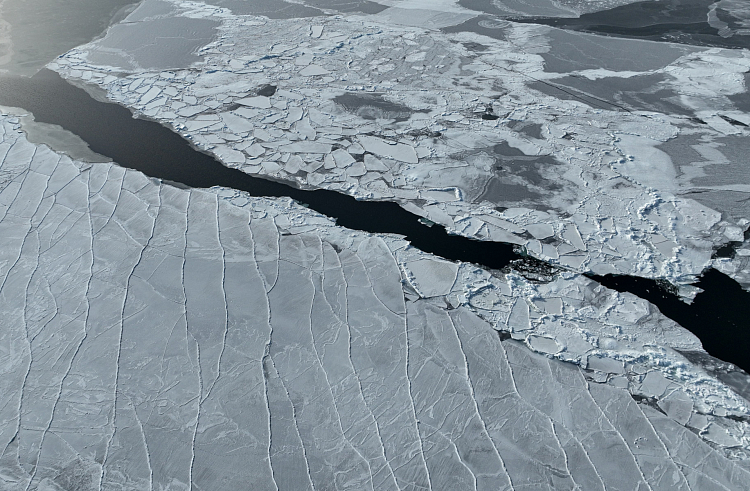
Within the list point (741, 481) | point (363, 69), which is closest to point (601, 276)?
point (741, 481)

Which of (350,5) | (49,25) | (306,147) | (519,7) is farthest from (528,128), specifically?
(49,25)

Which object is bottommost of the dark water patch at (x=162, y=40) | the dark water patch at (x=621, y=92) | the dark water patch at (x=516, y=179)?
the dark water patch at (x=516, y=179)

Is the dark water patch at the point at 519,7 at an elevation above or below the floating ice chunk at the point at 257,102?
above

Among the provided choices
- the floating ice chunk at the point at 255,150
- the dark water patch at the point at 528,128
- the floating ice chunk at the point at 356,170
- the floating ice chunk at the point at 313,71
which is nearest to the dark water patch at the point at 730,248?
the dark water patch at the point at 528,128

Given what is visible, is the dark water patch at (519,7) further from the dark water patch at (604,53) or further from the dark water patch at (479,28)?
the dark water patch at (604,53)

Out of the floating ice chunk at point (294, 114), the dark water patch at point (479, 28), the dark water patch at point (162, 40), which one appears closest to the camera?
the floating ice chunk at point (294, 114)

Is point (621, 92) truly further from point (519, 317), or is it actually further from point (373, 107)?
point (519, 317)
